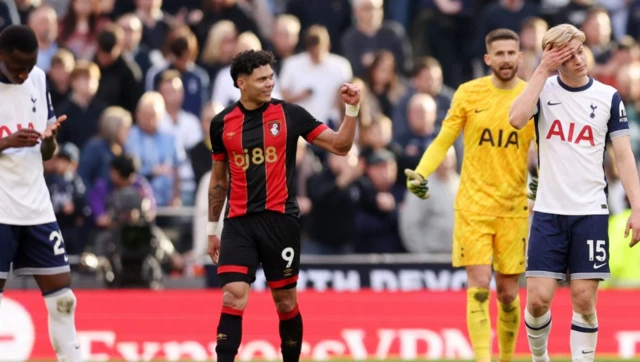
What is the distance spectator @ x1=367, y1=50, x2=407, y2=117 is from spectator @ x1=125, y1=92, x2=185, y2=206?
3011 mm

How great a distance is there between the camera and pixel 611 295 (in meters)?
15.8

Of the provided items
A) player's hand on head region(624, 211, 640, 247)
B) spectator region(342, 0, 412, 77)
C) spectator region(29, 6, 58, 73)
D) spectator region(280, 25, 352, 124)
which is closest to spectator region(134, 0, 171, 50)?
spectator region(29, 6, 58, 73)

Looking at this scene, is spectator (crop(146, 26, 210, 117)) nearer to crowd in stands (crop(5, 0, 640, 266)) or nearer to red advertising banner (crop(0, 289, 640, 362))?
crowd in stands (crop(5, 0, 640, 266))

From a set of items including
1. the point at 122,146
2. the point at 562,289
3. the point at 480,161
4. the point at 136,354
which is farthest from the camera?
the point at 122,146

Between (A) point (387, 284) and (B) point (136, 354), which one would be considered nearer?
(B) point (136, 354)

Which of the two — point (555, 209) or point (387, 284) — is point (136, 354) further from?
point (555, 209)

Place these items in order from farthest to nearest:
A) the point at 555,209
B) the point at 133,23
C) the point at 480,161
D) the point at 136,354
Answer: the point at 133,23 → the point at 136,354 → the point at 480,161 → the point at 555,209

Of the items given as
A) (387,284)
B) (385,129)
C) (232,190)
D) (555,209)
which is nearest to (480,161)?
(555,209)

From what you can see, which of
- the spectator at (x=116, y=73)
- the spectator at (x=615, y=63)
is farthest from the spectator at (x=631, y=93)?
the spectator at (x=116, y=73)

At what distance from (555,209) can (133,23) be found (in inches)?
396

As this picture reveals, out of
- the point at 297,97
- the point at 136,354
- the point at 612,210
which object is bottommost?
the point at 136,354

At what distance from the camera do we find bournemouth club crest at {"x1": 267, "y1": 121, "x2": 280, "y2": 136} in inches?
440

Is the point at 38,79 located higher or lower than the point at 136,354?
higher

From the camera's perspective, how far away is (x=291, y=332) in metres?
11.4
